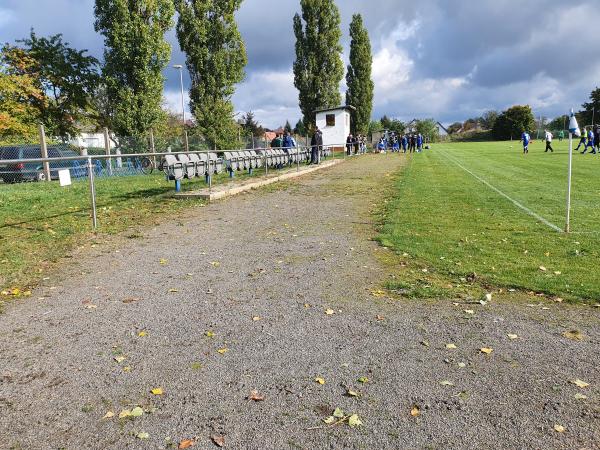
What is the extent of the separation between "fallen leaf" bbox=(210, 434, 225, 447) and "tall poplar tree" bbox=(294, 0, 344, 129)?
4528 cm

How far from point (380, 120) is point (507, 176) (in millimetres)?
101071

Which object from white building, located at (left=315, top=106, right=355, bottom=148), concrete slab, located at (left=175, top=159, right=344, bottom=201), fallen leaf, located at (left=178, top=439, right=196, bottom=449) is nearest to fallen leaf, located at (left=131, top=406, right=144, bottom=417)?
fallen leaf, located at (left=178, top=439, right=196, bottom=449)

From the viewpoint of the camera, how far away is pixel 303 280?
18.6 ft

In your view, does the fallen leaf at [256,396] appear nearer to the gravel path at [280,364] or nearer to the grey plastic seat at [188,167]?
the gravel path at [280,364]

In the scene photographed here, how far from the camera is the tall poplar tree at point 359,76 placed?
53.2m

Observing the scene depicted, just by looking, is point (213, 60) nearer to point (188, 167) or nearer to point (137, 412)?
point (188, 167)

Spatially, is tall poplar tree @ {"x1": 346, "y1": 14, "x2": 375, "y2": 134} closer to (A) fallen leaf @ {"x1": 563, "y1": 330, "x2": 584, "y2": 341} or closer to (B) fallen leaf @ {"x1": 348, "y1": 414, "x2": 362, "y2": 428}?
(A) fallen leaf @ {"x1": 563, "y1": 330, "x2": 584, "y2": 341}

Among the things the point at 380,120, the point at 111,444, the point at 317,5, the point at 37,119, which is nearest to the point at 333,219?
the point at 111,444

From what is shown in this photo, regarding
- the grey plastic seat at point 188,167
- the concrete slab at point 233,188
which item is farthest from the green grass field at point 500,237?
the grey plastic seat at point 188,167

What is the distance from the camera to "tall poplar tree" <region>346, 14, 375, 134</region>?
5316 centimetres

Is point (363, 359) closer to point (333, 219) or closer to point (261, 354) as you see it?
point (261, 354)

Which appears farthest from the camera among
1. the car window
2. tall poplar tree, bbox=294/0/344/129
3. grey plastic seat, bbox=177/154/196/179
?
tall poplar tree, bbox=294/0/344/129

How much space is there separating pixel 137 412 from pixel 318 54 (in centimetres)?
4620

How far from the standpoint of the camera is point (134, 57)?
955 inches
